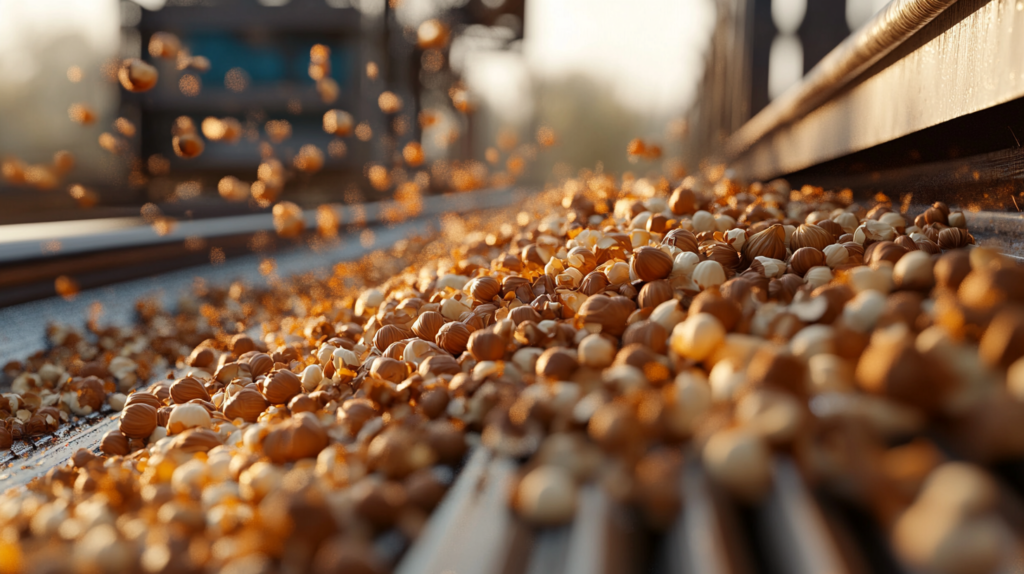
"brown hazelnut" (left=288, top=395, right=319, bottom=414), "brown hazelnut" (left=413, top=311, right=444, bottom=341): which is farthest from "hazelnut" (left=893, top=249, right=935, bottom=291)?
"brown hazelnut" (left=288, top=395, right=319, bottom=414)

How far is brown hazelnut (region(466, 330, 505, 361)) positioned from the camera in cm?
99

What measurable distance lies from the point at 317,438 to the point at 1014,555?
2.47 ft

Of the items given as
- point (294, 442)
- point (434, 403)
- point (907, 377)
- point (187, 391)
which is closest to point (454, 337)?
point (434, 403)

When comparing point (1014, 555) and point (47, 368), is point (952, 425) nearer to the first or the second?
point (1014, 555)

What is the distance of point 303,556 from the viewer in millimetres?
580

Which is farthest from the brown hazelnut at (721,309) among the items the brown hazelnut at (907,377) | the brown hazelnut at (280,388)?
the brown hazelnut at (280,388)

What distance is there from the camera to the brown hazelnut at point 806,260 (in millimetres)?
1125

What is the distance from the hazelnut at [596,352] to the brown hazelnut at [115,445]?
33.3 inches

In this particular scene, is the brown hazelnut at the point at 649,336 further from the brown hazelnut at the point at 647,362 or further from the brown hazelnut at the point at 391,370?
the brown hazelnut at the point at 391,370

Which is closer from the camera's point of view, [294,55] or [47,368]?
[47,368]

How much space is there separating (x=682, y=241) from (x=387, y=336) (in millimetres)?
618

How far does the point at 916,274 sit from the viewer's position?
34.6 inches

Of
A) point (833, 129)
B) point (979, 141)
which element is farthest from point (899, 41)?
point (833, 129)

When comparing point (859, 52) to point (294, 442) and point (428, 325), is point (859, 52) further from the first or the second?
point (294, 442)
